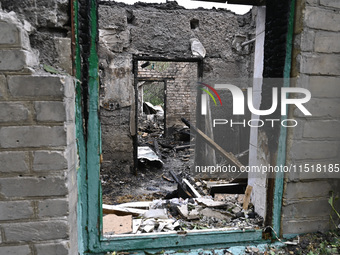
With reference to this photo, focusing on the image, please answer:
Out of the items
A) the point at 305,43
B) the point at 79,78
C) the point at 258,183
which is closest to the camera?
the point at 79,78

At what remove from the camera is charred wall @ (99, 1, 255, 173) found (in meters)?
4.38

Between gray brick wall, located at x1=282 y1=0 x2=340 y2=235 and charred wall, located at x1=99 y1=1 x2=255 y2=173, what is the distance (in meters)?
3.16

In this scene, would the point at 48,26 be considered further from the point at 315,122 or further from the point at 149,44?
the point at 149,44

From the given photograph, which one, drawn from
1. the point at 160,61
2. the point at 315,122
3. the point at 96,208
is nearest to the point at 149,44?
the point at 160,61

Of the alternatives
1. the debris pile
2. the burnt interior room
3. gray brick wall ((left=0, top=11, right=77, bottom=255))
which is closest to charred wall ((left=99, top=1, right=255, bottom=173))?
the burnt interior room

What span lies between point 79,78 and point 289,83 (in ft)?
4.43

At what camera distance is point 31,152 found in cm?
119

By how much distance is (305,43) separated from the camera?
5.16 ft

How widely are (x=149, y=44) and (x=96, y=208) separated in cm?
359

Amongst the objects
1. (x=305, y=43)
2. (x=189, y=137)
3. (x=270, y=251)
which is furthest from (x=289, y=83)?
(x=189, y=137)

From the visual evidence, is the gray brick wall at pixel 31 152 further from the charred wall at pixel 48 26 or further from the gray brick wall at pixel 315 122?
the gray brick wall at pixel 315 122

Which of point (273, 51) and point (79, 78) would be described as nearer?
point (79, 78)

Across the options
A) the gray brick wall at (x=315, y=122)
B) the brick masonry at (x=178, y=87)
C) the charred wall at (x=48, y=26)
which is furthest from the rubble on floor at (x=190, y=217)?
the brick masonry at (x=178, y=87)

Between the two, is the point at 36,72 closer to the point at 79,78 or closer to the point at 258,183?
the point at 79,78
